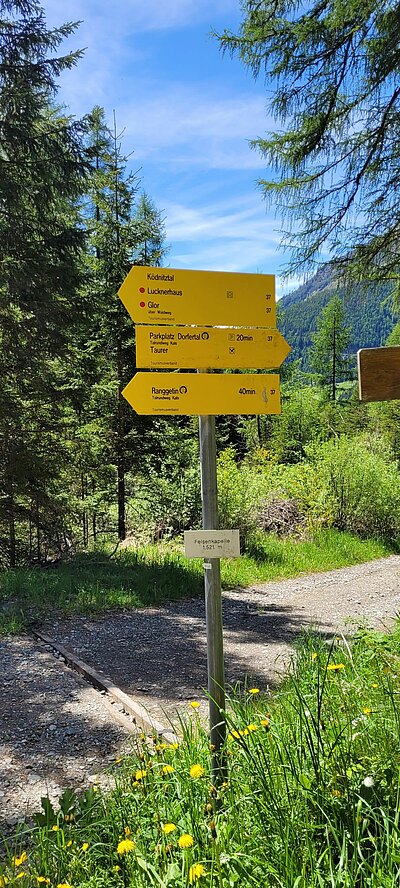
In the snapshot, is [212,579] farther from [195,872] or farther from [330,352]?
[330,352]

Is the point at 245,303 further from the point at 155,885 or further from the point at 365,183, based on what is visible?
the point at 365,183

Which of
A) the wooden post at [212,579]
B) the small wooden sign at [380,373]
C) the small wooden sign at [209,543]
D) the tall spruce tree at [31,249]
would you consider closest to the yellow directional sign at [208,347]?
the wooden post at [212,579]

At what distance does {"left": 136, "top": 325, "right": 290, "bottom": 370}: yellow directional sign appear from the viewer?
2623mm

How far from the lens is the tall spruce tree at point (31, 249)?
8.66 metres

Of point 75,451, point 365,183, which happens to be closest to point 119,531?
point 75,451

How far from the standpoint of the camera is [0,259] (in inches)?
342

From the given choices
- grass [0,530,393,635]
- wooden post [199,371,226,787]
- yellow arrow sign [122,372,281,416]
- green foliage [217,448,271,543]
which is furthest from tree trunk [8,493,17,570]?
yellow arrow sign [122,372,281,416]

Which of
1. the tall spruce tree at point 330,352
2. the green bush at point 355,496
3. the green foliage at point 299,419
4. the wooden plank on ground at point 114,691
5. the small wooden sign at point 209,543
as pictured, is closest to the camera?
the small wooden sign at point 209,543

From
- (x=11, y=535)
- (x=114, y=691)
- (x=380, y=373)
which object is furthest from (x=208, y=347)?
(x=11, y=535)

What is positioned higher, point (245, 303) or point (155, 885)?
point (245, 303)

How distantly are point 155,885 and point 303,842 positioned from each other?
45 centimetres

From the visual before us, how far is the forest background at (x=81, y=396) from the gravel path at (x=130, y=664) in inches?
99.2

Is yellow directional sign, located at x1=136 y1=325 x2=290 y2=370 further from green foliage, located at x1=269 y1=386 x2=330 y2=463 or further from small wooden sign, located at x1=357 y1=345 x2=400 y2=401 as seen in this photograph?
green foliage, located at x1=269 y1=386 x2=330 y2=463

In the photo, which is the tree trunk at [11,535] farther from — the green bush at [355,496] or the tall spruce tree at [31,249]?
the green bush at [355,496]
